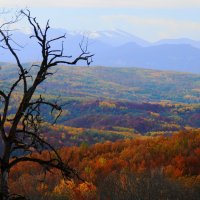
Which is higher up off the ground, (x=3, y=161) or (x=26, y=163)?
(x=3, y=161)

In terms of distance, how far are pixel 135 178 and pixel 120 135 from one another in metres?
122

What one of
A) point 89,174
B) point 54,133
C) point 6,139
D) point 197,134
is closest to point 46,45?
point 6,139

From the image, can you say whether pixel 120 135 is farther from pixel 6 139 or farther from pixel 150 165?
pixel 6 139

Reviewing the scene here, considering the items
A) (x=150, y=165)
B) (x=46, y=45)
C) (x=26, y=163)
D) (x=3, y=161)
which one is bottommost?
(x=26, y=163)

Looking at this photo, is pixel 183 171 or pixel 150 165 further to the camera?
pixel 150 165

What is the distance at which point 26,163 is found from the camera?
61.0m

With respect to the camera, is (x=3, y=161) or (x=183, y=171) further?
(x=183, y=171)

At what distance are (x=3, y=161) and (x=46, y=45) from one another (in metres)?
3.95

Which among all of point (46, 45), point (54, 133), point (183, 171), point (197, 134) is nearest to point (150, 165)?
point (183, 171)

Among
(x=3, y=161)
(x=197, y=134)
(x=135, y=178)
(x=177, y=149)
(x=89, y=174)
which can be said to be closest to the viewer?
(x=3, y=161)

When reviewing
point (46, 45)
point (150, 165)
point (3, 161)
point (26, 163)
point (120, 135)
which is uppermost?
point (46, 45)

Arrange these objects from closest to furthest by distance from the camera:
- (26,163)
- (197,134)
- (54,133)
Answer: (197,134) → (26,163) → (54,133)

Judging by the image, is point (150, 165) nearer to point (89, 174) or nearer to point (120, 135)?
point (89, 174)

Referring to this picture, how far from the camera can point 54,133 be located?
148 metres
